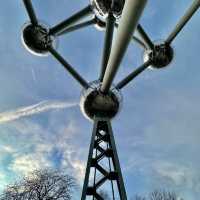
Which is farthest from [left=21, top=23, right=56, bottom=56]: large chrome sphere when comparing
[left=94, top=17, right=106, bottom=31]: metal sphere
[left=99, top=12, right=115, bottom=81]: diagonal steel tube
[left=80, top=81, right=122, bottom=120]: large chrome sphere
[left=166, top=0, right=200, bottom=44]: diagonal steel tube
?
[left=166, top=0, right=200, bottom=44]: diagonal steel tube

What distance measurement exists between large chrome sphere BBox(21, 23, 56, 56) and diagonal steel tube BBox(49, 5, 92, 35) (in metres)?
0.46

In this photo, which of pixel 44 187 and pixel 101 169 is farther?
pixel 44 187

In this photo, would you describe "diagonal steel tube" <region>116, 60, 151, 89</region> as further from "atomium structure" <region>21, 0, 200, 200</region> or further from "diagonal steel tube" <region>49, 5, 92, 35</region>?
"diagonal steel tube" <region>49, 5, 92, 35</region>

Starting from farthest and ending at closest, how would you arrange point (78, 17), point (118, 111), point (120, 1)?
point (78, 17)
point (118, 111)
point (120, 1)

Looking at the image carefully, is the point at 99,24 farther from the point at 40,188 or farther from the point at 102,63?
the point at 40,188

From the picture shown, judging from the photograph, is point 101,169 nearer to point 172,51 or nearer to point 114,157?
point 114,157

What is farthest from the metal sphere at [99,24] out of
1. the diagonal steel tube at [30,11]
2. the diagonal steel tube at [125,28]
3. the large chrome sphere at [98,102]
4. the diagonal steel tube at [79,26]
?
the diagonal steel tube at [125,28]

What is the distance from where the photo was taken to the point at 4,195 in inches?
1706

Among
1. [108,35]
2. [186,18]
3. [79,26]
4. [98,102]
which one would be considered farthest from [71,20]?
[186,18]

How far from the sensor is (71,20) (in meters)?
17.9

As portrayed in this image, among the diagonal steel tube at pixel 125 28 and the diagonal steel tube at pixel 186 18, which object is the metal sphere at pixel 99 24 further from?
the diagonal steel tube at pixel 125 28

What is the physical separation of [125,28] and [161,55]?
11.8m

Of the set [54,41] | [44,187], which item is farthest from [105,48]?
[44,187]

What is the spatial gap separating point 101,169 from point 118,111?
13.1 ft
